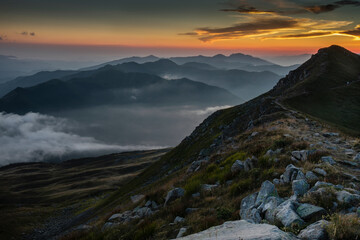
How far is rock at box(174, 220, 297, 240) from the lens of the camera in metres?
5.81

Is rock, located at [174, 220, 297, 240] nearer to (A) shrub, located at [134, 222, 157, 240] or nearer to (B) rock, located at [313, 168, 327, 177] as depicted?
(A) shrub, located at [134, 222, 157, 240]

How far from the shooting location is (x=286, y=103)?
169 ft

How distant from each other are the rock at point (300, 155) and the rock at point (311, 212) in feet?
20.8

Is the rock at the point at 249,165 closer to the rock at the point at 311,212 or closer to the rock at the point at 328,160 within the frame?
the rock at the point at 328,160

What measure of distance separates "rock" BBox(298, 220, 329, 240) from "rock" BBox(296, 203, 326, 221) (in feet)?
2.81

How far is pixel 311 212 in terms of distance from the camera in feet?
23.8

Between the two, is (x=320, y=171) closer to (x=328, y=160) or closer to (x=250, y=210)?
(x=328, y=160)

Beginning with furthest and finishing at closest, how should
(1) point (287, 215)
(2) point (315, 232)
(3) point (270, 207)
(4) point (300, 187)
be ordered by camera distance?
(4) point (300, 187) < (3) point (270, 207) < (1) point (287, 215) < (2) point (315, 232)

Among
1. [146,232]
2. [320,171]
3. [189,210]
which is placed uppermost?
[320,171]

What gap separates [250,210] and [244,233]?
2.76m

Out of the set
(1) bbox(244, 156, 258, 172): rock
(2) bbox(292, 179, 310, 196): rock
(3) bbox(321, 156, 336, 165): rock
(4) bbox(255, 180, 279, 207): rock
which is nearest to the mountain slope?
(3) bbox(321, 156, 336, 165): rock

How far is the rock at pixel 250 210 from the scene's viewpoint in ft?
27.0

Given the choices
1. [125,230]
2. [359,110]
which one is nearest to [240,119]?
[359,110]

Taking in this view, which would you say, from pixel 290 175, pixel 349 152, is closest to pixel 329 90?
pixel 349 152
